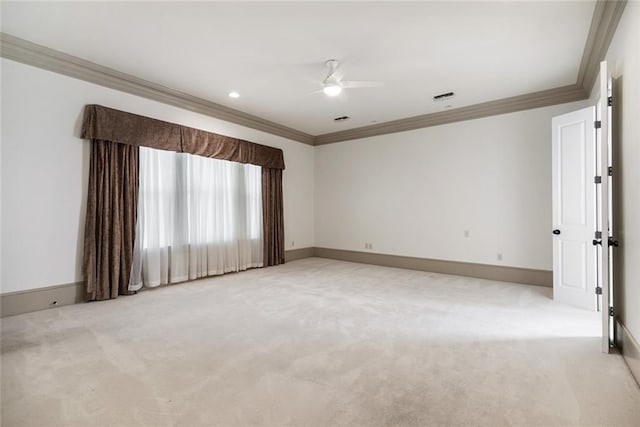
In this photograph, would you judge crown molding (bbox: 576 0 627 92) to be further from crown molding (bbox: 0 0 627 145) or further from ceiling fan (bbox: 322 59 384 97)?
ceiling fan (bbox: 322 59 384 97)

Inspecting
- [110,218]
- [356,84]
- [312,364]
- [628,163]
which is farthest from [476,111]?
[110,218]

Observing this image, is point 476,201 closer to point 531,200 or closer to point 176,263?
point 531,200

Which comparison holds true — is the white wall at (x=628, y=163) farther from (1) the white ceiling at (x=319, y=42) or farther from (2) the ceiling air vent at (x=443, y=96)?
(2) the ceiling air vent at (x=443, y=96)

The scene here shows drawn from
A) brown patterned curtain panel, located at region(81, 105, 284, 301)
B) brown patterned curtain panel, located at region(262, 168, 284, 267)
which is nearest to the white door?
brown patterned curtain panel, located at region(262, 168, 284, 267)

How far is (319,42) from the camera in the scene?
3.29m

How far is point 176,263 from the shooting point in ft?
15.8

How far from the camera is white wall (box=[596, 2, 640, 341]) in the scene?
218cm

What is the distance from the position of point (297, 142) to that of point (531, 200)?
4850 mm

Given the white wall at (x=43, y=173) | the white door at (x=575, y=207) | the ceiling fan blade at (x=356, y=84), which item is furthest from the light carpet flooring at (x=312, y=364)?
the ceiling fan blade at (x=356, y=84)

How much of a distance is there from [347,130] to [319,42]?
3.64 metres

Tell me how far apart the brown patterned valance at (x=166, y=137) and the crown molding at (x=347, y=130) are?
388 millimetres

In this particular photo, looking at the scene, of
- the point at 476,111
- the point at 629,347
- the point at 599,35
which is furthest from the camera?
the point at 476,111

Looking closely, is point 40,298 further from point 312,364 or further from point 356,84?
point 356,84

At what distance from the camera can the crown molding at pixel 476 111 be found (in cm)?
450
